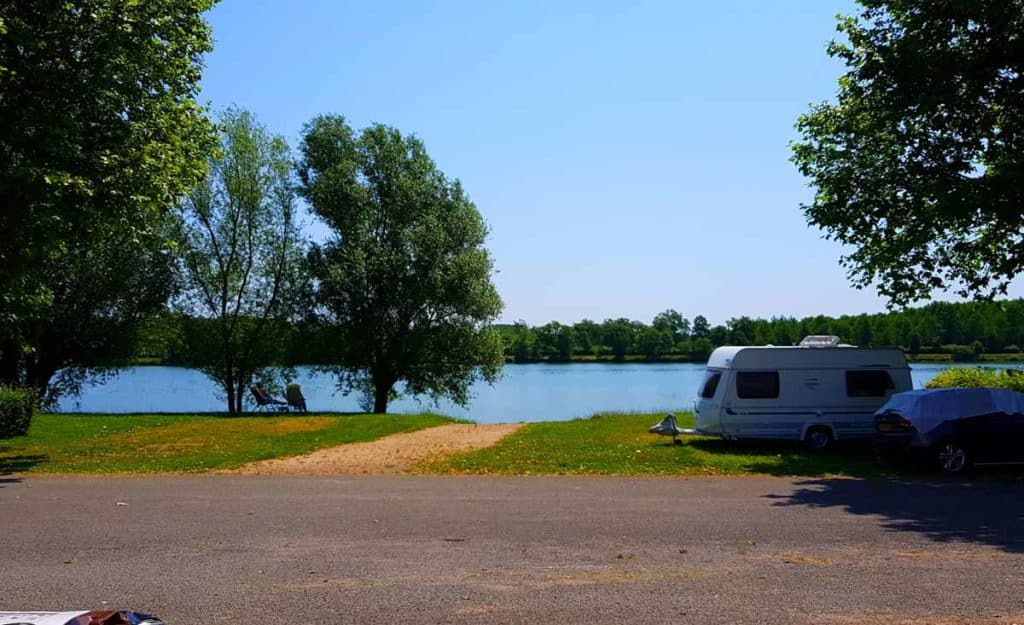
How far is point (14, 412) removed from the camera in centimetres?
2241

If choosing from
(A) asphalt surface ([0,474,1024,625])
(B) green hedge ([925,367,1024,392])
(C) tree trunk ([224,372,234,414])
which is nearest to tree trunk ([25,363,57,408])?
(C) tree trunk ([224,372,234,414])

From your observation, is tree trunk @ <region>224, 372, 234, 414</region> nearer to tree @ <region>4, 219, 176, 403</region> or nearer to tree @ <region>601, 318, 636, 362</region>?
tree @ <region>4, 219, 176, 403</region>

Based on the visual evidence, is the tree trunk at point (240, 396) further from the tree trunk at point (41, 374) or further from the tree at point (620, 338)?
the tree at point (620, 338)

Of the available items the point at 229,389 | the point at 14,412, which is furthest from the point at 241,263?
the point at 14,412

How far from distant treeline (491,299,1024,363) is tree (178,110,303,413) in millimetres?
11048

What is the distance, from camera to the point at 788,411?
64.6 ft

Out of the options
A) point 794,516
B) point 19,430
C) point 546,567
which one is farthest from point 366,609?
point 19,430

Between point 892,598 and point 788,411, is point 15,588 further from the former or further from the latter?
point 788,411

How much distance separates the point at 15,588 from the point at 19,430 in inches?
705

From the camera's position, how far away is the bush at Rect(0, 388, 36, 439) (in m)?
22.2

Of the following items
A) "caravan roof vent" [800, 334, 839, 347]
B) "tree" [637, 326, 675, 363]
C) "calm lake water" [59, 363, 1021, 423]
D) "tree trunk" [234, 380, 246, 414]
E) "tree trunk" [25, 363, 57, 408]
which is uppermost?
"tree" [637, 326, 675, 363]

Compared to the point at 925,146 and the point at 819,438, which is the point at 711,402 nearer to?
the point at 819,438

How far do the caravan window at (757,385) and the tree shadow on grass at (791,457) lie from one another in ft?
4.05

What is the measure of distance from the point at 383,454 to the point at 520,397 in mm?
40738
